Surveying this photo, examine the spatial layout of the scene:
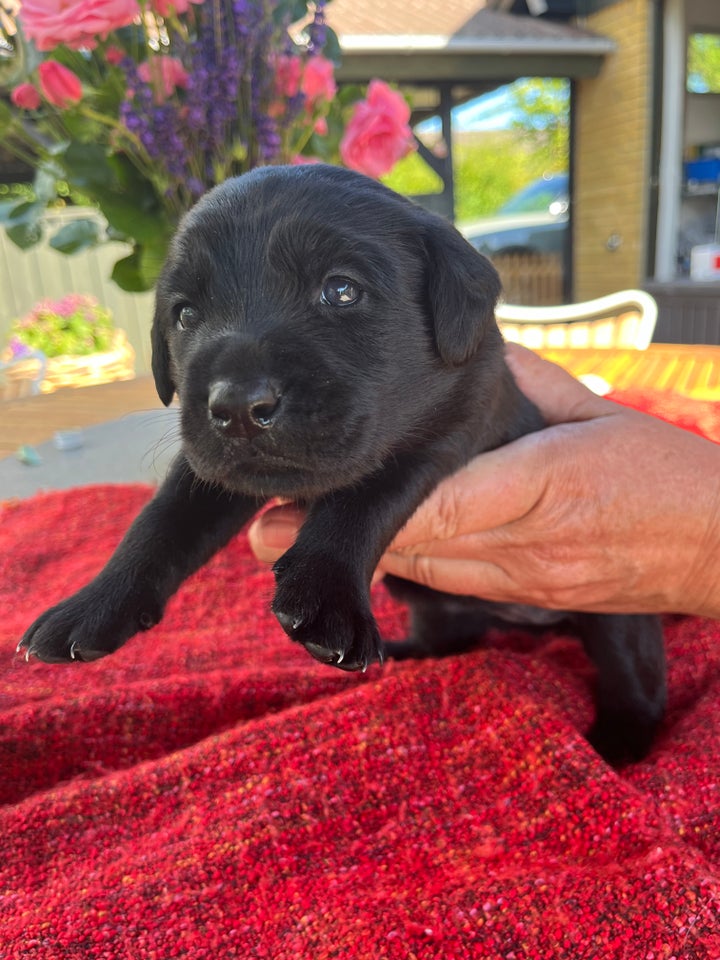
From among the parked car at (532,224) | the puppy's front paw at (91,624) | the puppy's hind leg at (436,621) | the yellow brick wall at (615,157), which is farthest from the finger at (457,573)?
the parked car at (532,224)

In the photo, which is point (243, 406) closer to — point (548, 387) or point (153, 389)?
point (548, 387)

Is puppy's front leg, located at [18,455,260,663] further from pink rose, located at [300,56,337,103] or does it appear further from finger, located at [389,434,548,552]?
pink rose, located at [300,56,337,103]

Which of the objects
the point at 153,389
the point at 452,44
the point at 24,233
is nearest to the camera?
the point at 24,233

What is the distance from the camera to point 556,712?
1.10 meters

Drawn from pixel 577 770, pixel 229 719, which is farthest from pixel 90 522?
pixel 577 770

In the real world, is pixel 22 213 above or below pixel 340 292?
above

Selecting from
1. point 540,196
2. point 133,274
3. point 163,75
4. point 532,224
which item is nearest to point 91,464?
point 133,274

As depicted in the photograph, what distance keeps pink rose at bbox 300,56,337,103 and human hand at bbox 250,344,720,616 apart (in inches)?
36.0

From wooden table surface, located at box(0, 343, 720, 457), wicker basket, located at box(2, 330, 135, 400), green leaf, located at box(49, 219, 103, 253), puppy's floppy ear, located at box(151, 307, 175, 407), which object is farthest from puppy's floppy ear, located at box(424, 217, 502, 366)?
wicker basket, located at box(2, 330, 135, 400)

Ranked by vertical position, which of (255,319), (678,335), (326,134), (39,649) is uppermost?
(326,134)

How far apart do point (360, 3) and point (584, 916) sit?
342 inches

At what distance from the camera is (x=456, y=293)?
43.6 inches

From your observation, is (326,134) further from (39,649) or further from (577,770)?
(577,770)

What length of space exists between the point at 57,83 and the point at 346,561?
1132mm
